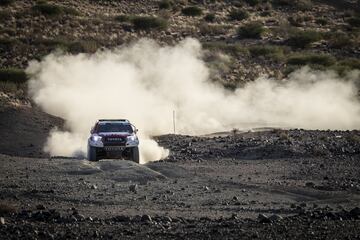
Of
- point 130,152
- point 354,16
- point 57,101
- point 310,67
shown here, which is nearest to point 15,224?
point 130,152

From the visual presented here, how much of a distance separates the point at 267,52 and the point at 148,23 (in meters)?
10.5

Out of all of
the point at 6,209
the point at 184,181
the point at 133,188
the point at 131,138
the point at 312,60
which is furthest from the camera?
the point at 312,60

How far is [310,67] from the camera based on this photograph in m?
62.3

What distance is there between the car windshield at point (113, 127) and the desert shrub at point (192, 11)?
52.1 metres

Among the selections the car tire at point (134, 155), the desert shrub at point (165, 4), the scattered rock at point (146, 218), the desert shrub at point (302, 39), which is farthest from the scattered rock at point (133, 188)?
the desert shrub at point (165, 4)

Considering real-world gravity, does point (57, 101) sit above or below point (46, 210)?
above

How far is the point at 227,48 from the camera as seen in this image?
66375 millimetres

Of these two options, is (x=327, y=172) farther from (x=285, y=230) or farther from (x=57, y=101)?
(x=57, y=101)

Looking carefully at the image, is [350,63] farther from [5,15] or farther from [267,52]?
[5,15]

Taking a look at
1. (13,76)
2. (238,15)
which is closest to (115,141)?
(13,76)

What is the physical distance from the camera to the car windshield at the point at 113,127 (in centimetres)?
2944

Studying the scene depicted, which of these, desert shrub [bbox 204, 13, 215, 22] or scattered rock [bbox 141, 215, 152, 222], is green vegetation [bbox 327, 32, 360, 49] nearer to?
desert shrub [bbox 204, 13, 215, 22]

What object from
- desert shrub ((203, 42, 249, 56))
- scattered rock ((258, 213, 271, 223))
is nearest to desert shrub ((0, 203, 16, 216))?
scattered rock ((258, 213, 271, 223))

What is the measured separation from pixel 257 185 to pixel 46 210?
753cm
